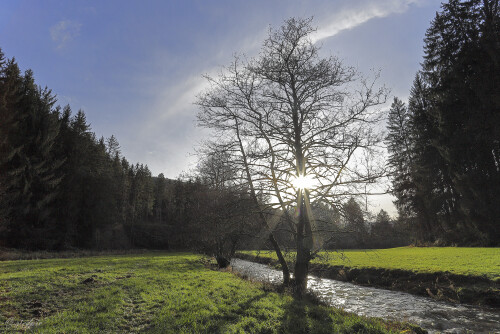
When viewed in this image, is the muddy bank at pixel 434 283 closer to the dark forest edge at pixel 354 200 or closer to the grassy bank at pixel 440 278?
the grassy bank at pixel 440 278

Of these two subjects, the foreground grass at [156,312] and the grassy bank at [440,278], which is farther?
the grassy bank at [440,278]

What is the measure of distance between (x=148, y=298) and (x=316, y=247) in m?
6.78

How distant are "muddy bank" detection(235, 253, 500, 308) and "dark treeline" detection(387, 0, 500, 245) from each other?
6.21 m

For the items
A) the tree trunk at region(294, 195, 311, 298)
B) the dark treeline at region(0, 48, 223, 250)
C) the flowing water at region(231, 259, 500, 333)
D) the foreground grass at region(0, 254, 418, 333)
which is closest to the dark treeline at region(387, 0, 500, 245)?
the flowing water at region(231, 259, 500, 333)

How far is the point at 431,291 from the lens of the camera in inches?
501

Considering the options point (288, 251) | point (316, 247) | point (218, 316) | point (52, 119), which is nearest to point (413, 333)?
point (316, 247)

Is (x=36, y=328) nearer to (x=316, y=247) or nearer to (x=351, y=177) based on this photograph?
(x=316, y=247)

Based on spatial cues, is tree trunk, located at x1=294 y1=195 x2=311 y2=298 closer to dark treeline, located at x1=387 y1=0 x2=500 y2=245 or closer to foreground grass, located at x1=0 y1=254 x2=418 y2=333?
foreground grass, located at x1=0 y1=254 x2=418 y2=333

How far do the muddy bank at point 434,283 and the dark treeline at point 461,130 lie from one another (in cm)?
621

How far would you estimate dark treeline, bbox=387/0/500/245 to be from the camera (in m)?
22.5

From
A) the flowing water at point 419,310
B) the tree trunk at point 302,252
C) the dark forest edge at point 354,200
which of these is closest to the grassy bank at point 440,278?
the flowing water at point 419,310

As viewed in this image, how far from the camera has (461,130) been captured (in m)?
26.0

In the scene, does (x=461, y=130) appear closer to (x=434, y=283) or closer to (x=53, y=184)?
(x=434, y=283)

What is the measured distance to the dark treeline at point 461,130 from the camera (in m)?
22.5
